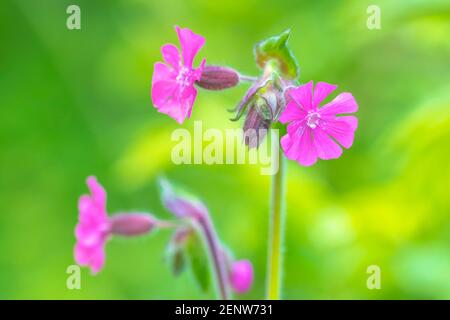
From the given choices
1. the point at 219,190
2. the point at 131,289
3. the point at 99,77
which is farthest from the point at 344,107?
the point at 99,77

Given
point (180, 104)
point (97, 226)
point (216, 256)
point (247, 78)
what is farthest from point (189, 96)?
point (97, 226)

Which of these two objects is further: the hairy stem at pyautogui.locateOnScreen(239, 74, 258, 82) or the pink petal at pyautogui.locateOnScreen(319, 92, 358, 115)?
the hairy stem at pyautogui.locateOnScreen(239, 74, 258, 82)

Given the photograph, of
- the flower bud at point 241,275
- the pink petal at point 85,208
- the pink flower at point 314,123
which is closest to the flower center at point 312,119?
the pink flower at point 314,123

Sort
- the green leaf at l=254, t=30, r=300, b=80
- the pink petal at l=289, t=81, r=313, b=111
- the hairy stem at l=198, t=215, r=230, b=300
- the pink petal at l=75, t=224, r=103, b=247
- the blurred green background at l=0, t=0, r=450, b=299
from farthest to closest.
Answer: the blurred green background at l=0, t=0, r=450, b=299 → the pink petal at l=75, t=224, r=103, b=247 → the hairy stem at l=198, t=215, r=230, b=300 → the green leaf at l=254, t=30, r=300, b=80 → the pink petal at l=289, t=81, r=313, b=111

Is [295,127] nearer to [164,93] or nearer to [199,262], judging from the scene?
[164,93]

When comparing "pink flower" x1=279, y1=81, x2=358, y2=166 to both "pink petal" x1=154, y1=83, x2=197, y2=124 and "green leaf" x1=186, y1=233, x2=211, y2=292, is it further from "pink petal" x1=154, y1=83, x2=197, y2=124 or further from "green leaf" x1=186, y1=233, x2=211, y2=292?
"green leaf" x1=186, y1=233, x2=211, y2=292

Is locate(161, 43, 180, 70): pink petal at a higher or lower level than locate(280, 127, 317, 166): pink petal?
higher

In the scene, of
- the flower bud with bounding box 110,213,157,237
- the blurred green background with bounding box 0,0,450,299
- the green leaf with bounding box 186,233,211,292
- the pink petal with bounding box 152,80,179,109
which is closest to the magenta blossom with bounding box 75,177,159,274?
the flower bud with bounding box 110,213,157,237

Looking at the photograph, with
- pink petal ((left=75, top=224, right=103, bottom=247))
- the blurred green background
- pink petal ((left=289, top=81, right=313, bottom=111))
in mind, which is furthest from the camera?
the blurred green background
